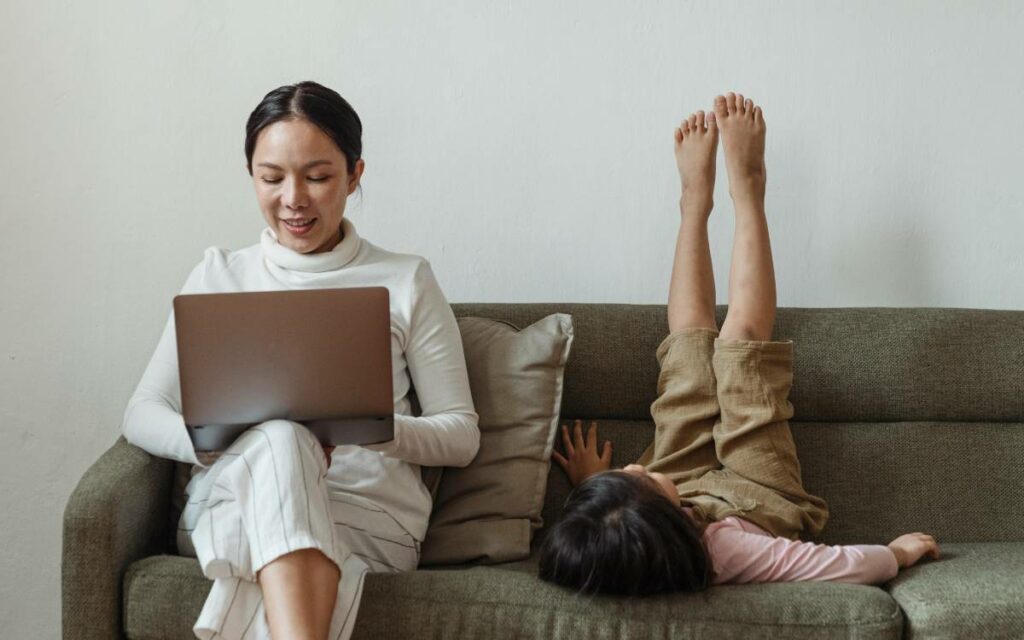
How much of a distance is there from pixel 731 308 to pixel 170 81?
51.7 inches

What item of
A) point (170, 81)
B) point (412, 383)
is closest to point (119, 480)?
point (412, 383)

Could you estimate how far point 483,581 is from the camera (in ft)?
5.80

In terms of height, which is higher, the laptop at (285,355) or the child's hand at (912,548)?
the laptop at (285,355)

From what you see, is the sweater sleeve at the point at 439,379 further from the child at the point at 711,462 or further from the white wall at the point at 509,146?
the white wall at the point at 509,146

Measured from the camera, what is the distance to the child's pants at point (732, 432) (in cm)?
204

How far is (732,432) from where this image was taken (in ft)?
6.88

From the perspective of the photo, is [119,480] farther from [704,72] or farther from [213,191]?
[704,72]

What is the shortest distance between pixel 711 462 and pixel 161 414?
100cm

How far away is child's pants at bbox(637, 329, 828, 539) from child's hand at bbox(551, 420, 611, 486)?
78mm

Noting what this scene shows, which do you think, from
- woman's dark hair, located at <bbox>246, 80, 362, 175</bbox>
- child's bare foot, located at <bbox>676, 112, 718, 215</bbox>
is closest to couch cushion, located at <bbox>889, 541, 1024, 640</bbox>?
child's bare foot, located at <bbox>676, 112, 718, 215</bbox>

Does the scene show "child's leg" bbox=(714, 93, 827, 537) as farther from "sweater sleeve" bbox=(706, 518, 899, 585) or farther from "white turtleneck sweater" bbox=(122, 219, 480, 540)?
"white turtleneck sweater" bbox=(122, 219, 480, 540)

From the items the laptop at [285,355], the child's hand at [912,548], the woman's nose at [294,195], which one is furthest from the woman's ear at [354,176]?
the child's hand at [912,548]

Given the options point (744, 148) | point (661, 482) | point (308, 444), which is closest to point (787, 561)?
point (661, 482)

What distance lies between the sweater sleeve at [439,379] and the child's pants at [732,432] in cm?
38
